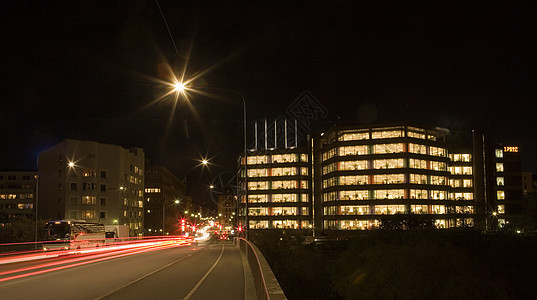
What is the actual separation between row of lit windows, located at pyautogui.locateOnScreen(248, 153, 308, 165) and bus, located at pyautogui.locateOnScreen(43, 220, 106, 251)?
66.4 m

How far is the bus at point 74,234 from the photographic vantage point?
41.8m

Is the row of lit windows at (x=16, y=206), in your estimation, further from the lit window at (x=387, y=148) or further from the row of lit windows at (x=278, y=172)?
the lit window at (x=387, y=148)

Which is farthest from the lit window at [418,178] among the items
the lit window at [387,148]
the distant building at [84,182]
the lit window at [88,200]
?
the lit window at [88,200]

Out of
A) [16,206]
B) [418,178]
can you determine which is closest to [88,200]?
[16,206]

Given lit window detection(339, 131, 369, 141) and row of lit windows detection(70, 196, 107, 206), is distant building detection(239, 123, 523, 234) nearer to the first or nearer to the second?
lit window detection(339, 131, 369, 141)

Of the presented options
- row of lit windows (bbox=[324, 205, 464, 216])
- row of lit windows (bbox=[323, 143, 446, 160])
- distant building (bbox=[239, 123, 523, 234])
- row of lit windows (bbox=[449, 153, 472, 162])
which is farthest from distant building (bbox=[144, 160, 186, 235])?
row of lit windows (bbox=[449, 153, 472, 162])

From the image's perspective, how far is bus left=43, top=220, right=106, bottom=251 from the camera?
41.8 meters

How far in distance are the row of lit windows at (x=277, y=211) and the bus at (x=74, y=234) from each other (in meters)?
62.8

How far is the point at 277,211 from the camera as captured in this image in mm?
113500

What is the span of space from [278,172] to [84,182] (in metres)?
46.3

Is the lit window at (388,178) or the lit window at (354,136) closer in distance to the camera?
the lit window at (388,178)

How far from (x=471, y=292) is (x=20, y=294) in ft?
70.1

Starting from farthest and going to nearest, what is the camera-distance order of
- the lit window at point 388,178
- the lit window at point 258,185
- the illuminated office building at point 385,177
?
the lit window at point 258,185 < the lit window at point 388,178 < the illuminated office building at point 385,177

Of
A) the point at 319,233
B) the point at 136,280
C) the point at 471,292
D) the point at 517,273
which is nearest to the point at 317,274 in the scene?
the point at 471,292
